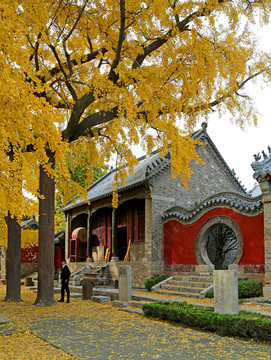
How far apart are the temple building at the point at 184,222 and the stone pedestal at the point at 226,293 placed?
3.75m

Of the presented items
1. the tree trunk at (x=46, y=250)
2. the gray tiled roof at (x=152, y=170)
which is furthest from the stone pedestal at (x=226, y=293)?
the gray tiled roof at (x=152, y=170)

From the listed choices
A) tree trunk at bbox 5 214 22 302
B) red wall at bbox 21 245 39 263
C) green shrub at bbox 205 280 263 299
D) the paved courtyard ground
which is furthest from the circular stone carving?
red wall at bbox 21 245 39 263

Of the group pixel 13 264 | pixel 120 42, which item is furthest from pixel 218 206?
pixel 13 264

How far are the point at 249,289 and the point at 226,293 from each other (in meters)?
4.02

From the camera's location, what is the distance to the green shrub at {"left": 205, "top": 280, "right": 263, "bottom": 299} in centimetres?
1260

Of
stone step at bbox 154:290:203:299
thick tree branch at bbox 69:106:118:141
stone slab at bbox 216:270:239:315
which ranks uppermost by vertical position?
thick tree branch at bbox 69:106:118:141

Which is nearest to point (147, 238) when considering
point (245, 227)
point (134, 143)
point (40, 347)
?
point (245, 227)

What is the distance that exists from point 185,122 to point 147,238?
7.91 metres

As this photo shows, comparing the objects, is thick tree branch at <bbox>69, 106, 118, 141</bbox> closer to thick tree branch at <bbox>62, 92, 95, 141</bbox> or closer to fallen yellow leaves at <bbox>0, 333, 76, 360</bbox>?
thick tree branch at <bbox>62, 92, 95, 141</bbox>

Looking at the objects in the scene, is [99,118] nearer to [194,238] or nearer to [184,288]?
[184,288]

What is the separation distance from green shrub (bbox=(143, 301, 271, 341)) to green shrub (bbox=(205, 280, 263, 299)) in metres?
3.43

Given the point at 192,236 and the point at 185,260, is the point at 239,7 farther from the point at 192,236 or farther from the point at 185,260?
the point at 185,260

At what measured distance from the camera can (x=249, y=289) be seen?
1270cm

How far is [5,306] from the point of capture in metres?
12.7
